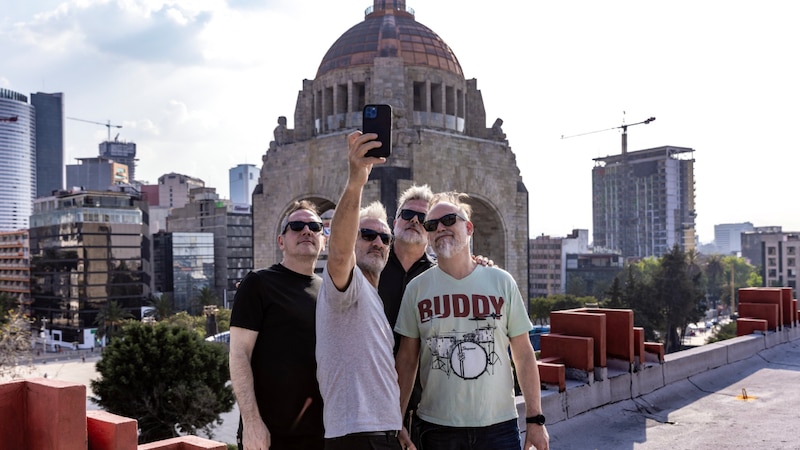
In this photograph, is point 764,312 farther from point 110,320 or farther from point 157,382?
point 110,320

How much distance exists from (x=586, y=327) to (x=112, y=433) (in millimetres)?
4052

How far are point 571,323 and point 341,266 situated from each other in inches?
146

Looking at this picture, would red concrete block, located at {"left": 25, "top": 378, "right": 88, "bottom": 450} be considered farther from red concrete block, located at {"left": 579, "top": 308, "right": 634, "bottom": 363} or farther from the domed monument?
the domed monument

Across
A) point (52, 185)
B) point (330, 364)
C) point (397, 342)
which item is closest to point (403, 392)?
point (397, 342)

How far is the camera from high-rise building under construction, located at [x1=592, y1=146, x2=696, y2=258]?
4289 inches

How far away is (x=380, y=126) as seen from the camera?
2.58 meters

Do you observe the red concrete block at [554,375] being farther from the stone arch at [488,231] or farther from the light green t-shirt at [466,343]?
the stone arch at [488,231]

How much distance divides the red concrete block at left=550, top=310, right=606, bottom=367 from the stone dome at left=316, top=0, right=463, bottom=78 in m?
15.4

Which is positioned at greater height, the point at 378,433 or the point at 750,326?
the point at 378,433

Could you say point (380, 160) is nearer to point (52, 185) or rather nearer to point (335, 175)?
point (335, 175)

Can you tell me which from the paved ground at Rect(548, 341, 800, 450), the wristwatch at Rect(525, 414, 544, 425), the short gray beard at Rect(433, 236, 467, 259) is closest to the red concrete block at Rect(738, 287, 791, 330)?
the paved ground at Rect(548, 341, 800, 450)

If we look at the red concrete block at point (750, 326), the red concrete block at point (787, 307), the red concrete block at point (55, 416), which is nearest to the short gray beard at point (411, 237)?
the red concrete block at point (55, 416)

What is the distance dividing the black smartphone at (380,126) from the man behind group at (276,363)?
37.4 inches

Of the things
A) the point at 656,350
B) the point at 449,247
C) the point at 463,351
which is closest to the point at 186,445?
the point at 463,351
